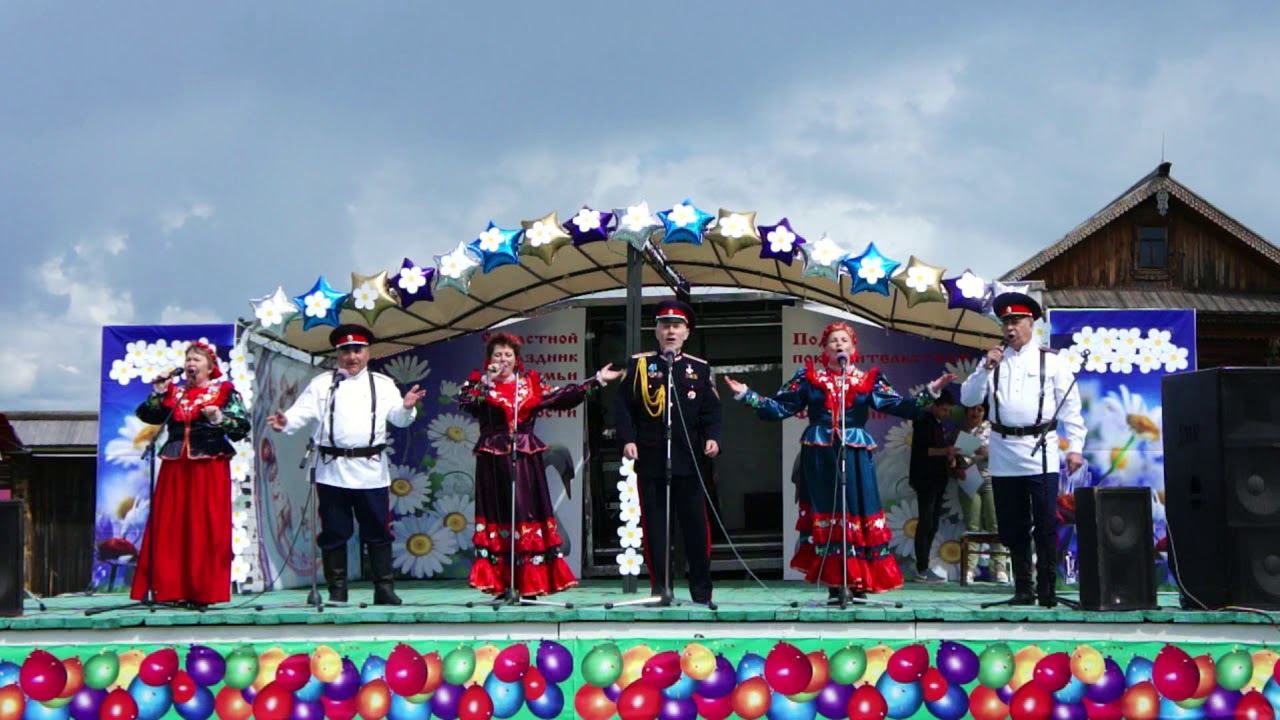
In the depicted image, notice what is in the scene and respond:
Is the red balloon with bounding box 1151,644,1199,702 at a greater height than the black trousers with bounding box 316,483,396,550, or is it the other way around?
the black trousers with bounding box 316,483,396,550

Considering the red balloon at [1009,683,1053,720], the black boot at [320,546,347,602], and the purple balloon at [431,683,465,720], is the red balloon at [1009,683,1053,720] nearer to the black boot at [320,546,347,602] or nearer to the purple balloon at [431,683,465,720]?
the purple balloon at [431,683,465,720]

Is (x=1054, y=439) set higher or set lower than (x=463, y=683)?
higher

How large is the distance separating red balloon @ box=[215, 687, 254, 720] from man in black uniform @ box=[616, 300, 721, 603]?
78.4 inches

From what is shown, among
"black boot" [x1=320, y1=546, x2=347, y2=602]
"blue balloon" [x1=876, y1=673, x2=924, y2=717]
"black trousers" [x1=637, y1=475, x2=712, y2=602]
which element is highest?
"black trousers" [x1=637, y1=475, x2=712, y2=602]

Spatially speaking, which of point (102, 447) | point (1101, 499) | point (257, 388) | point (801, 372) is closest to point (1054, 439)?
point (1101, 499)

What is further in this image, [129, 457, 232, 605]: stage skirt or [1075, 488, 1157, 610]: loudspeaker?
[129, 457, 232, 605]: stage skirt

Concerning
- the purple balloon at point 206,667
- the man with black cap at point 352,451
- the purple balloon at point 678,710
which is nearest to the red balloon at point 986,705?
the purple balloon at point 678,710

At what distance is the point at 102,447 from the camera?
340 inches

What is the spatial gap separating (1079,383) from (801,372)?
2.37m

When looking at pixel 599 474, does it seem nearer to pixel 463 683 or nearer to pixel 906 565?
pixel 906 565

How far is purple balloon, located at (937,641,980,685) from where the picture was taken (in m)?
5.44

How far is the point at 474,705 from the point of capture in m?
5.57

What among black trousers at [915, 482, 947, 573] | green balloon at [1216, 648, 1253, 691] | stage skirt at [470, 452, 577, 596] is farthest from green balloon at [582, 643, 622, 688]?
black trousers at [915, 482, 947, 573]

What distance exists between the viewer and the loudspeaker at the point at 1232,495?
222 inches
